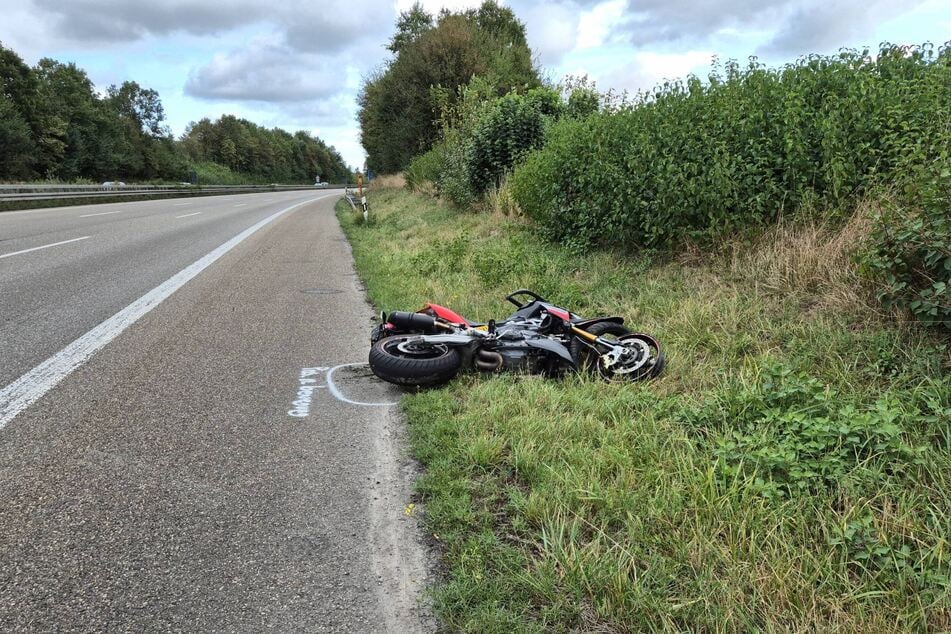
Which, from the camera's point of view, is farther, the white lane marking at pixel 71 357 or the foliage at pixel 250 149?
the foliage at pixel 250 149

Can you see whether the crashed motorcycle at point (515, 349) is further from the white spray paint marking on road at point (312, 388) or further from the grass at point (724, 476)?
the white spray paint marking on road at point (312, 388)

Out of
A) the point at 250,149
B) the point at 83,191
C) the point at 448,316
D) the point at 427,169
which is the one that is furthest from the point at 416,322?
the point at 250,149

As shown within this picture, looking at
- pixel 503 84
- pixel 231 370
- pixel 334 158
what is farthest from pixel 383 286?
pixel 334 158

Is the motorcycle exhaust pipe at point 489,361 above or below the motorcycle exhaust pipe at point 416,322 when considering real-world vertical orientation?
below

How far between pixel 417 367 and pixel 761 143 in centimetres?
382

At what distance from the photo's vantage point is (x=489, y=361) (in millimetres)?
4215

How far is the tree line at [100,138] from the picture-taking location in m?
46.9

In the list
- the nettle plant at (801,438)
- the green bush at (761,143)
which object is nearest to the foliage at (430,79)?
the green bush at (761,143)

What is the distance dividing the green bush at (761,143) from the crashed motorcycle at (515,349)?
6.65 ft

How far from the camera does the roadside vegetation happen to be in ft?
6.98

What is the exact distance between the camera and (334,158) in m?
159

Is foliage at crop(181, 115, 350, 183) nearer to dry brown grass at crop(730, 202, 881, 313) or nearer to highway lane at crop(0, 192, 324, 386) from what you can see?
highway lane at crop(0, 192, 324, 386)

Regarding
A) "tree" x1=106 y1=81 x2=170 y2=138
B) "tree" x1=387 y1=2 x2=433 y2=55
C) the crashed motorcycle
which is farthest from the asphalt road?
"tree" x1=106 y1=81 x2=170 y2=138

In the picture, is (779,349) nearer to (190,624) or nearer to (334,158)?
(190,624)
